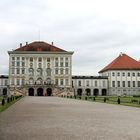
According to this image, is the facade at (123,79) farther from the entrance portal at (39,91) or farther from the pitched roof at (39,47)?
the entrance portal at (39,91)

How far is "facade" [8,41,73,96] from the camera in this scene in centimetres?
8938

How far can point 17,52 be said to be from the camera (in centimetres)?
8919

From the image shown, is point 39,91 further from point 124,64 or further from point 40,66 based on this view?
point 124,64

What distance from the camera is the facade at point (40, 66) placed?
8938 cm

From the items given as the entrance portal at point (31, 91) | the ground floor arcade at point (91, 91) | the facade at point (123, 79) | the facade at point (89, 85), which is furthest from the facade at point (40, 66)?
the facade at point (123, 79)

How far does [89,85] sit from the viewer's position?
318 ft

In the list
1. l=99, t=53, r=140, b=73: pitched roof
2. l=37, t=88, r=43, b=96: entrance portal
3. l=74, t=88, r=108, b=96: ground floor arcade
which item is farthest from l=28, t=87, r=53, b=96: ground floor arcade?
l=99, t=53, r=140, b=73: pitched roof

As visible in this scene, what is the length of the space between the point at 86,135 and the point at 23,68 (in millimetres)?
81958

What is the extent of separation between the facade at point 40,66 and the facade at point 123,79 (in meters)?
11.8

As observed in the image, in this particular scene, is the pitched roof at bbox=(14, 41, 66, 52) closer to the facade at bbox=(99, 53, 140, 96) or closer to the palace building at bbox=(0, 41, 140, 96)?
the palace building at bbox=(0, 41, 140, 96)

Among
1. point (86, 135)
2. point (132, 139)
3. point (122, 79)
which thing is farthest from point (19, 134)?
point (122, 79)

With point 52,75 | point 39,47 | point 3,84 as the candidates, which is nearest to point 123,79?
point 52,75

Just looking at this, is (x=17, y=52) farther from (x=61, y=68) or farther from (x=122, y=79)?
(x=122, y=79)

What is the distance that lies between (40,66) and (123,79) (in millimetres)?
22550
